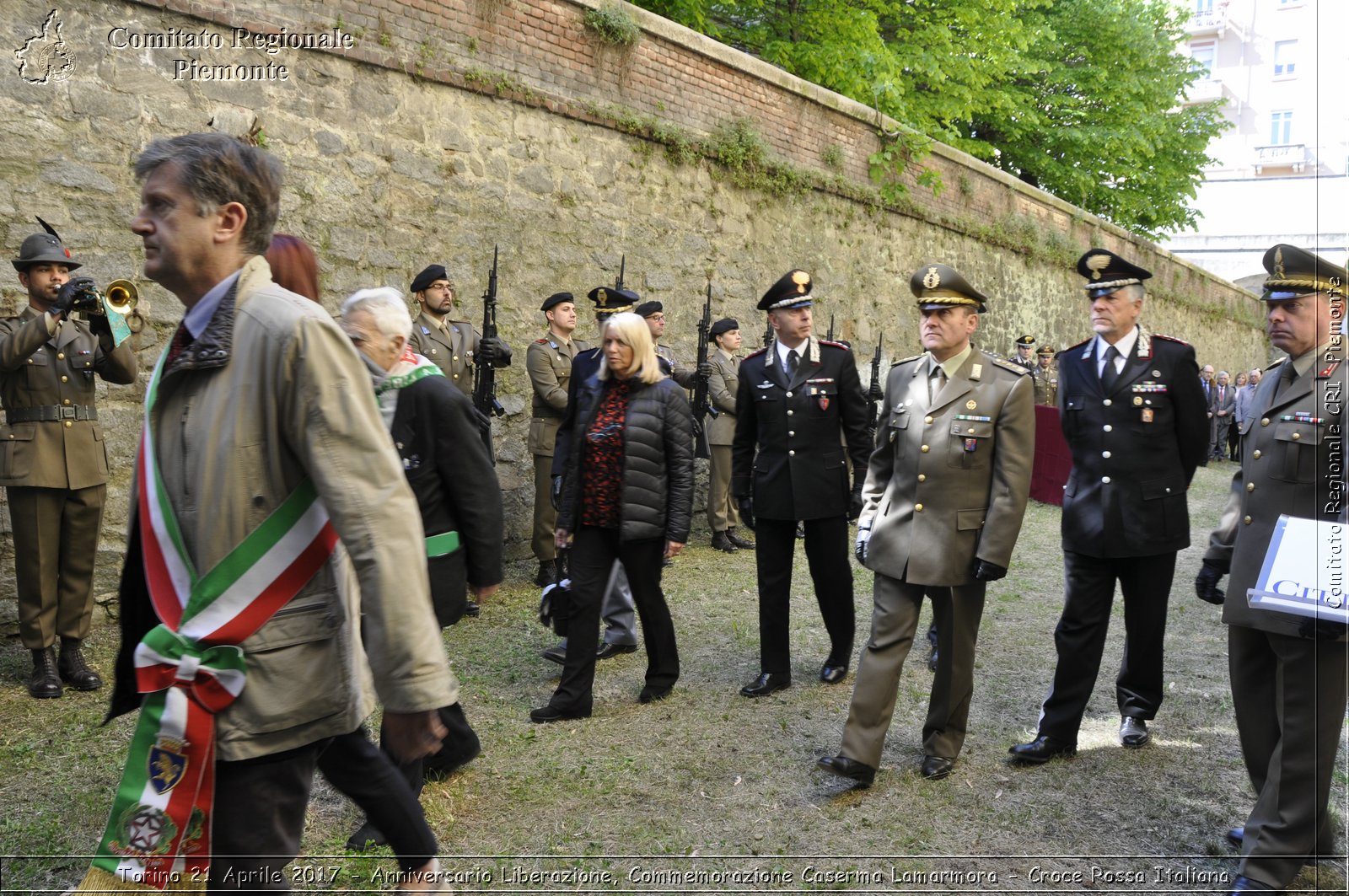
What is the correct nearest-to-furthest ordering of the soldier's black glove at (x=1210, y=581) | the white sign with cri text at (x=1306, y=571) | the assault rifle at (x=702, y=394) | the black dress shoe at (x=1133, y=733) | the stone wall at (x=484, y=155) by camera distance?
the white sign with cri text at (x=1306, y=571)
the soldier's black glove at (x=1210, y=581)
the black dress shoe at (x=1133, y=733)
the stone wall at (x=484, y=155)
the assault rifle at (x=702, y=394)

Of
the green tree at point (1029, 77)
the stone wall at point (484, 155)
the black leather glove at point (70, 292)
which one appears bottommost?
the black leather glove at point (70, 292)

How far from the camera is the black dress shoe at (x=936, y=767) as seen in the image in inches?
173

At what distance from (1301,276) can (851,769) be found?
97.5 inches

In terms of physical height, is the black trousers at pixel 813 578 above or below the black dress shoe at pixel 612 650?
above

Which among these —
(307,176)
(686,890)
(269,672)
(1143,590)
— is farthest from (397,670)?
(307,176)

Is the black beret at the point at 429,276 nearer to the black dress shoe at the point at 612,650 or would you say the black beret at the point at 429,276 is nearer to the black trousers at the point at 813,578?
the black dress shoe at the point at 612,650

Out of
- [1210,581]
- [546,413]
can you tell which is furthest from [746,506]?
[546,413]

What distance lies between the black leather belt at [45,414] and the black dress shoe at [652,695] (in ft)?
11.0

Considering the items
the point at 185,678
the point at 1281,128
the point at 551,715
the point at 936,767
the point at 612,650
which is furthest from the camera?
the point at 1281,128

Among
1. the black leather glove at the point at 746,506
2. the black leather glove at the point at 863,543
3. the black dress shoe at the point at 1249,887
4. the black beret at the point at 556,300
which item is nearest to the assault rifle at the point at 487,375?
the black beret at the point at 556,300

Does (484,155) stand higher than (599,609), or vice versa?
(484,155)

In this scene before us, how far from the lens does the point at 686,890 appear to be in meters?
3.44

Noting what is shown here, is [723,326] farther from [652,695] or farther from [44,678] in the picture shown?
[44,678]

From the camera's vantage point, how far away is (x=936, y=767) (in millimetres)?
4406
